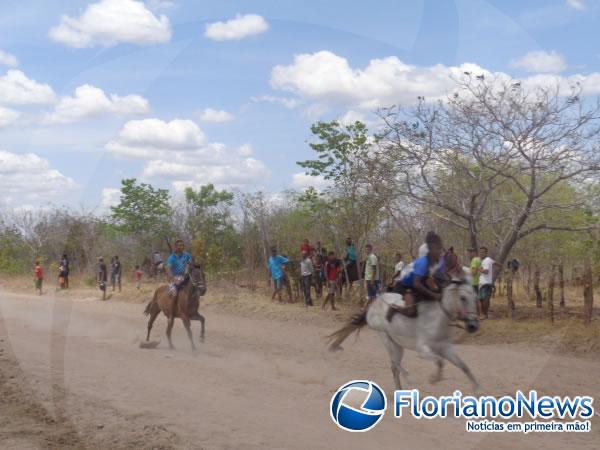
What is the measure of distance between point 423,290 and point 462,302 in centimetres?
65

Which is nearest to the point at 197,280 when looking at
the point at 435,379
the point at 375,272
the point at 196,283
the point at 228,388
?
the point at 196,283

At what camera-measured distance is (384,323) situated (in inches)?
386

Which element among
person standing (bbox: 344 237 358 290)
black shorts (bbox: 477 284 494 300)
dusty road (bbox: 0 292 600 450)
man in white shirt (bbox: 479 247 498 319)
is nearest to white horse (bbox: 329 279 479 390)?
dusty road (bbox: 0 292 600 450)

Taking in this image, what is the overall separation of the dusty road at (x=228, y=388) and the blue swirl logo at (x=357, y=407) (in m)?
0.17

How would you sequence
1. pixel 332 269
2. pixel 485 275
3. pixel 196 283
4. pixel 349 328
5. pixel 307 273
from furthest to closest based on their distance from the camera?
pixel 307 273 → pixel 332 269 → pixel 485 275 → pixel 196 283 → pixel 349 328

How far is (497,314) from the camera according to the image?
1652 centimetres

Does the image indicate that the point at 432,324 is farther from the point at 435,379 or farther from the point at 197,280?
the point at 197,280

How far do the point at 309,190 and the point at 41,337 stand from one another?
968cm

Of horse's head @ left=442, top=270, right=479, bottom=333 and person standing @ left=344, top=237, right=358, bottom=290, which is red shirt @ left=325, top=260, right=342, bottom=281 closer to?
person standing @ left=344, top=237, right=358, bottom=290

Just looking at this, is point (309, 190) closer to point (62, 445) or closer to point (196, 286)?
point (196, 286)

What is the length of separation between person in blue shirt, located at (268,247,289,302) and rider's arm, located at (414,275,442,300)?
11.3 meters

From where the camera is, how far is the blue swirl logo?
849 centimetres

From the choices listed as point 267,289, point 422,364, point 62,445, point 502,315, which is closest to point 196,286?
point 422,364

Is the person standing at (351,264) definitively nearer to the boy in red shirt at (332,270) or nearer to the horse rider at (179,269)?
the boy in red shirt at (332,270)
